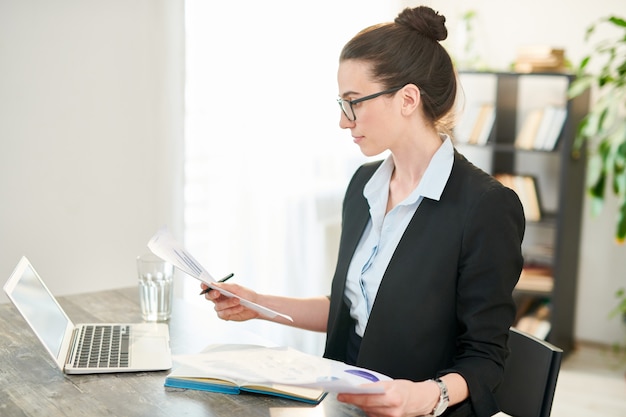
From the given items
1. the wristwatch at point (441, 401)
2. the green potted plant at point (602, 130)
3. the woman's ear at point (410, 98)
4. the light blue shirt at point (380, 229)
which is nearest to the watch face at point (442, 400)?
the wristwatch at point (441, 401)

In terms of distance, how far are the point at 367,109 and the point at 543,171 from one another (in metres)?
3.04

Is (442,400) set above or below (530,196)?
above

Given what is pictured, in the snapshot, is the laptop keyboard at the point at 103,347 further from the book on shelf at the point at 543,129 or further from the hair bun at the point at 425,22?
the book on shelf at the point at 543,129

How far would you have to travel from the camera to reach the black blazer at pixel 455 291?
156 centimetres

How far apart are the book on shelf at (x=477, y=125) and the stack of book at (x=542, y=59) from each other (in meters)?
0.30

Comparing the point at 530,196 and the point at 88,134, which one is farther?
the point at 530,196

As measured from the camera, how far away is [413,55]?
173cm

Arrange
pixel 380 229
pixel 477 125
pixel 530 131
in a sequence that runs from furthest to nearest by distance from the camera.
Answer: pixel 477 125 → pixel 530 131 → pixel 380 229

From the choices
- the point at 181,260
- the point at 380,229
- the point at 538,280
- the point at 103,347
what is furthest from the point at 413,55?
the point at 538,280

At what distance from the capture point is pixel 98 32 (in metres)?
2.59

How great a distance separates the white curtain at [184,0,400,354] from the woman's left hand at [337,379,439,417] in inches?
66.6

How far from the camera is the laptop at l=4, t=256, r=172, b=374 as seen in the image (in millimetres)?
1519

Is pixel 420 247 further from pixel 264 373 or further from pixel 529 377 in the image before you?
pixel 264 373

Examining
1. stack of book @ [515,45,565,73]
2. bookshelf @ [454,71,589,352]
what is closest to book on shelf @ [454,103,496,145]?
bookshelf @ [454,71,589,352]
